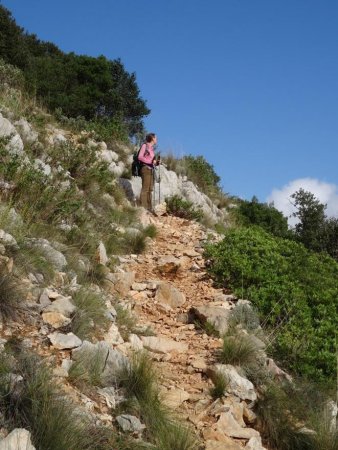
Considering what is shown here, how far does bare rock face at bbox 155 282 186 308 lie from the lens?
7438mm

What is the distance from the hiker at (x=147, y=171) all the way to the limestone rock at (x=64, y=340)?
818 centimetres

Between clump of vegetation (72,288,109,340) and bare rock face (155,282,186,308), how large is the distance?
1.86 m

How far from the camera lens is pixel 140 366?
4.41 m

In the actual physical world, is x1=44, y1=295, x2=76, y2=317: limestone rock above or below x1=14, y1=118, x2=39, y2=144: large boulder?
below

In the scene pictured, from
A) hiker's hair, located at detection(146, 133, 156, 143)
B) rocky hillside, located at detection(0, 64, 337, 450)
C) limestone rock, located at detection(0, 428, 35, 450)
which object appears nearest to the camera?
limestone rock, located at detection(0, 428, 35, 450)

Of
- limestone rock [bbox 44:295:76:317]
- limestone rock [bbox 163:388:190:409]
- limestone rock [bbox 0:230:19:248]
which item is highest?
limestone rock [bbox 0:230:19:248]

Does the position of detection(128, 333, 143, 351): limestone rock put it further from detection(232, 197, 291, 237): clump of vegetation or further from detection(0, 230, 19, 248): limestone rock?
detection(232, 197, 291, 237): clump of vegetation

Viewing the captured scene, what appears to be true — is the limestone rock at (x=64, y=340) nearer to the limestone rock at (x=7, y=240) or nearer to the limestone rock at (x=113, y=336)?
the limestone rock at (x=113, y=336)

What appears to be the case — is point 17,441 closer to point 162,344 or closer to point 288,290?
point 162,344

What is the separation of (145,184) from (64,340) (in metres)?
8.31

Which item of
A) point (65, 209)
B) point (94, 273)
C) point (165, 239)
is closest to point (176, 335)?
point (94, 273)

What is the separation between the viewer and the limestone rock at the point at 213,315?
21.4 feet

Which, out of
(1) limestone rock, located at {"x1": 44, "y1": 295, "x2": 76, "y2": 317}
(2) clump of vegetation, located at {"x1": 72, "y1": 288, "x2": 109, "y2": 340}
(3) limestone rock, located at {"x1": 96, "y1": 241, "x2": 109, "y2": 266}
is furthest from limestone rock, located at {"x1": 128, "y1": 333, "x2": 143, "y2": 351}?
(3) limestone rock, located at {"x1": 96, "y1": 241, "x2": 109, "y2": 266}

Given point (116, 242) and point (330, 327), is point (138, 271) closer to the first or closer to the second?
point (116, 242)
